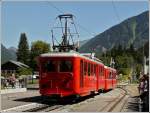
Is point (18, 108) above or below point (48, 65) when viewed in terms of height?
below

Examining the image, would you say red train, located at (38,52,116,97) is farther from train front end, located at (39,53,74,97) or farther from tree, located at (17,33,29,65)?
tree, located at (17,33,29,65)

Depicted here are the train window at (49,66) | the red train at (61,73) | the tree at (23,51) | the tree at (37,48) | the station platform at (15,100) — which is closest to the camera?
→ the station platform at (15,100)

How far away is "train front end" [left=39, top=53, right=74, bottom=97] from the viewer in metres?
26.5

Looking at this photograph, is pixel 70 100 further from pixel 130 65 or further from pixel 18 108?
pixel 130 65

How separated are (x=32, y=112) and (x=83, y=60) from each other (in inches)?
298

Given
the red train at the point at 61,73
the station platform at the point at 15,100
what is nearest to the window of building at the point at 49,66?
the red train at the point at 61,73

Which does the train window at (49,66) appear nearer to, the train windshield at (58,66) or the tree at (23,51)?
the train windshield at (58,66)

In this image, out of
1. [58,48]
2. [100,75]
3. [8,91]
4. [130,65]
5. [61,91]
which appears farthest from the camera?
[130,65]

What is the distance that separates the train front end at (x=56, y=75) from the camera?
26.5m

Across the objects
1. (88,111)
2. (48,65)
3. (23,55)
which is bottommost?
(88,111)

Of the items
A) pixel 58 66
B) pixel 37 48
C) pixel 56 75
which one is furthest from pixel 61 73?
pixel 37 48

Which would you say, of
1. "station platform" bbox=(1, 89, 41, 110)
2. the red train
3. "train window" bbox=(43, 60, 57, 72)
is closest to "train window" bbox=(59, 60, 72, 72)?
the red train

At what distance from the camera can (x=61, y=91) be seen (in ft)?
86.7

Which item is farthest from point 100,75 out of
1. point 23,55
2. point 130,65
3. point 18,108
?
point 23,55
